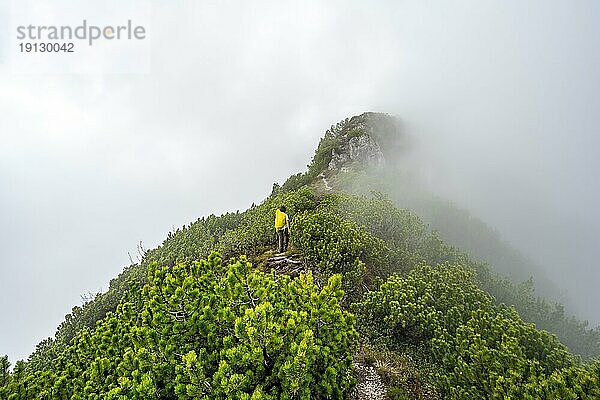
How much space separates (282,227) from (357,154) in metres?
43.4

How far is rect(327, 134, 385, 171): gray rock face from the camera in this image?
54531 millimetres

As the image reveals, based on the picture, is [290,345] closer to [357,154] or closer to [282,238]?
[282,238]

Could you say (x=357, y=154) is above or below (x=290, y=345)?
above

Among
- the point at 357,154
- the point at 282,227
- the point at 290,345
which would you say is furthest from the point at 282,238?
the point at 357,154

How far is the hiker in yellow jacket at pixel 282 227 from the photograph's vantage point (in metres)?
15.8

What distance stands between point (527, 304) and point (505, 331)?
54.5 ft

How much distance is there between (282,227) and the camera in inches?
632

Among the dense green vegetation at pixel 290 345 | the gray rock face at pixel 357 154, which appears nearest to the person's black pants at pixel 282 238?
the dense green vegetation at pixel 290 345

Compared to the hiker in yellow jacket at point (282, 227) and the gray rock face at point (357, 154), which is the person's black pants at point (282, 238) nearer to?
the hiker in yellow jacket at point (282, 227)

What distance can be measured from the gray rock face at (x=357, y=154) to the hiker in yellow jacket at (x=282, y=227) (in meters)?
36.4

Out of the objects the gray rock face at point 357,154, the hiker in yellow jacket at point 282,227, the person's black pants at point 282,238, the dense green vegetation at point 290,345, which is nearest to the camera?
the dense green vegetation at point 290,345

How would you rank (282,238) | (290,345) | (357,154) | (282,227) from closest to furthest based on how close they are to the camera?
1. (290,345)
2. (282,227)
3. (282,238)
4. (357,154)

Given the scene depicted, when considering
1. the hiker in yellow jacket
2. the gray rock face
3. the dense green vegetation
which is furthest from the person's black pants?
the gray rock face

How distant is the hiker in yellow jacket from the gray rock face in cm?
3636
